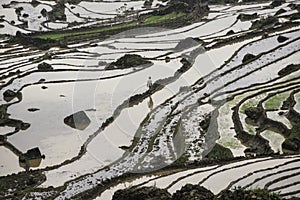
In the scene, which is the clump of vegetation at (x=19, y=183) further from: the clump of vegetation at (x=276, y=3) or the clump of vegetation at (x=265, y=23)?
the clump of vegetation at (x=276, y=3)

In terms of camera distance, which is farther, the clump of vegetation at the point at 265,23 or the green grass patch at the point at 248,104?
the clump of vegetation at the point at 265,23

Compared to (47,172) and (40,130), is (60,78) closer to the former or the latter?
(40,130)

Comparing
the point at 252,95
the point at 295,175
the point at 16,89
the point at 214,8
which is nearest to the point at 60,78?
the point at 16,89

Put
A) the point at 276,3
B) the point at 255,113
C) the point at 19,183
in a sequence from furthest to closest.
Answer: the point at 276,3 → the point at 255,113 → the point at 19,183

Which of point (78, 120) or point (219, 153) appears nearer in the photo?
point (219, 153)

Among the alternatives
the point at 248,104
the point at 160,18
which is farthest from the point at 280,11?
the point at 248,104

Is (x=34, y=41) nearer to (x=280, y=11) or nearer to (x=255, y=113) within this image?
Result: (x=280, y=11)

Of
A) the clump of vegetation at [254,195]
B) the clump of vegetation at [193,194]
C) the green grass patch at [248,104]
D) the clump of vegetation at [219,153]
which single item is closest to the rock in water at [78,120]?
the clump of vegetation at [219,153]
